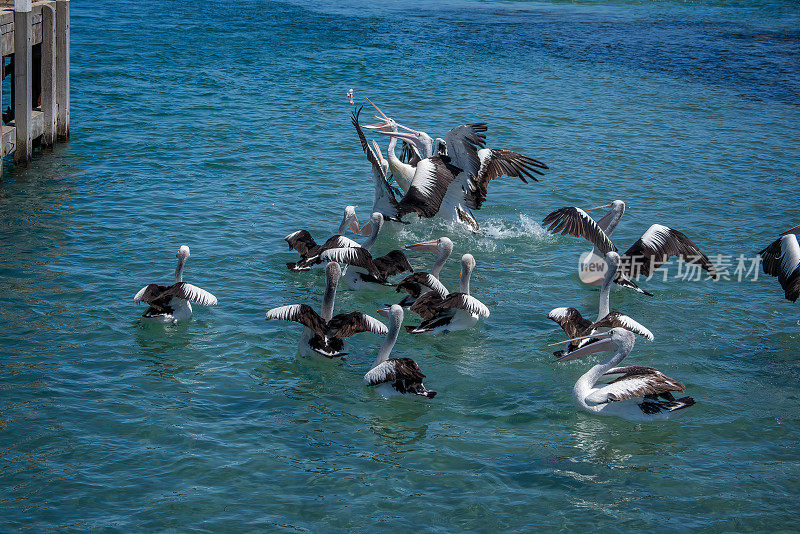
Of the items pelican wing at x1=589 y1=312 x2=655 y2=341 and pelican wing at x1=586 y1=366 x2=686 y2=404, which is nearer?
pelican wing at x1=586 y1=366 x2=686 y2=404

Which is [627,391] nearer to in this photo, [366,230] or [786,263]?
[786,263]

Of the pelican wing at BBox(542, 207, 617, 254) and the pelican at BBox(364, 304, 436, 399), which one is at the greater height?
the pelican wing at BBox(542, 207, 617, 254)

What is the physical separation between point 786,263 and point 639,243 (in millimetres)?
1488

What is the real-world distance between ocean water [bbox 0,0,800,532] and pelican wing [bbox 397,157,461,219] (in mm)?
675

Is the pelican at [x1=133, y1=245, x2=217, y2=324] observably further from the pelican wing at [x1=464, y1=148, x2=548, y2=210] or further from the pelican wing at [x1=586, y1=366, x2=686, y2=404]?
the pelican wing at [x1=464, y1=148, x2=548, y2=210]

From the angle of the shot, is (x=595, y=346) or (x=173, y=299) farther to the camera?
(x=173, y=299)

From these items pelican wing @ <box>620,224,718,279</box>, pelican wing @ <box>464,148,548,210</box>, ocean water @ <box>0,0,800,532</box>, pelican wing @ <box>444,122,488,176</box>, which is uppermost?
pelican wing @ <box>444,122,488,176</box>

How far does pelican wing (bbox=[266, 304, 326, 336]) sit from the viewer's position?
7.97 meters

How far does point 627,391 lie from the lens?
7.20 meters

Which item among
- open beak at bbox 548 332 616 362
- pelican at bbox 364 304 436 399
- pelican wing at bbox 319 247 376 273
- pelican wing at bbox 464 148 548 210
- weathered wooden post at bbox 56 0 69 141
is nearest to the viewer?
pelican at bbox 364 304 436 399

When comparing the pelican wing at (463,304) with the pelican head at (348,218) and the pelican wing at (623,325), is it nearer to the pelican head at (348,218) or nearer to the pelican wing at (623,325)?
the pelican wing at (623,325)

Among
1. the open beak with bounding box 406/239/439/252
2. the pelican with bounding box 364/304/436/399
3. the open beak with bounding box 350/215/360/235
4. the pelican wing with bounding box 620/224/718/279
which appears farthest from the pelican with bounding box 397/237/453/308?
the pelican wing with bounding box 620/224/718/279

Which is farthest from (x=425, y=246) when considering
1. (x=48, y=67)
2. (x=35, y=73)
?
(x=35, y=73)

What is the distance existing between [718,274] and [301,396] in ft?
18.7
